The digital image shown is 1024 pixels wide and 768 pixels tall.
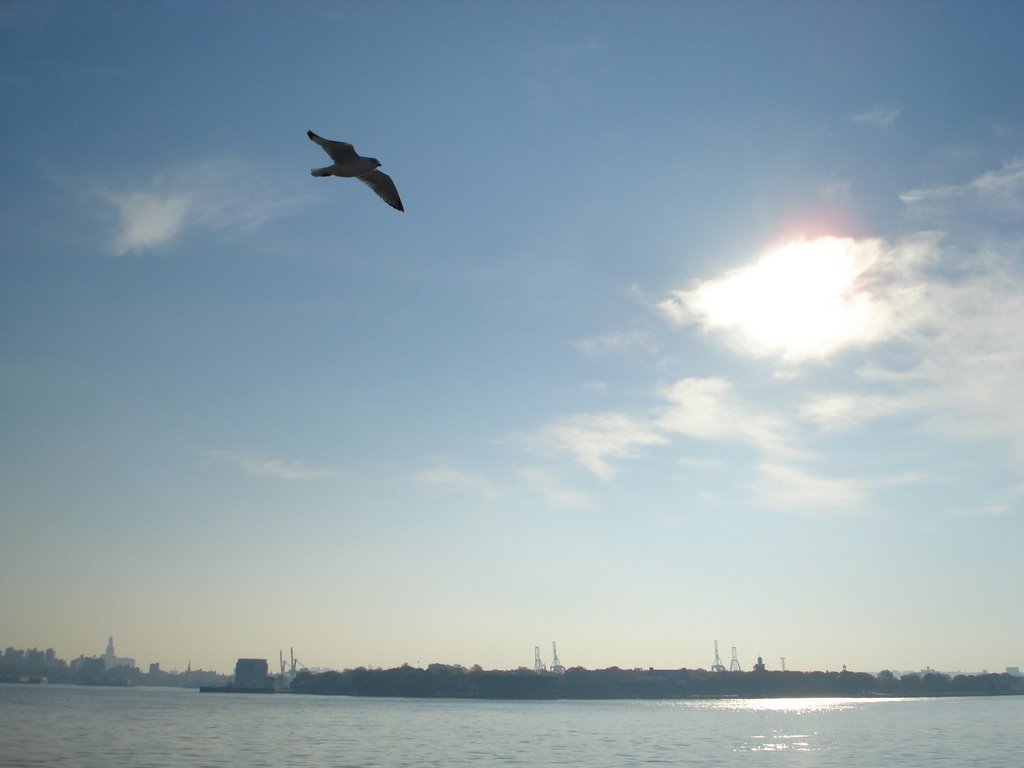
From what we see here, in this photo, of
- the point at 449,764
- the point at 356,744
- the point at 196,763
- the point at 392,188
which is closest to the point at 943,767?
the point at 449,764

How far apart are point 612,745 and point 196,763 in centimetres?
3965

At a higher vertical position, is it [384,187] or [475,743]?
[384,187]

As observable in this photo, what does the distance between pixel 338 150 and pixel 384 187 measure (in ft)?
6.30

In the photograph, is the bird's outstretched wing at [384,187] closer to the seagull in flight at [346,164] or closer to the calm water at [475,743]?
the seagull in flight at [346,164]

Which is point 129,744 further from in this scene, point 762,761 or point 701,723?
point 701,723

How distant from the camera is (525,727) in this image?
355ft

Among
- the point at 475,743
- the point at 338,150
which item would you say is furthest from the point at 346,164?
the point at 475,743

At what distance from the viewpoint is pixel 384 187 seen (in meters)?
22.1

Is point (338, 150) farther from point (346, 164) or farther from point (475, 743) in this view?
point (475, 743)

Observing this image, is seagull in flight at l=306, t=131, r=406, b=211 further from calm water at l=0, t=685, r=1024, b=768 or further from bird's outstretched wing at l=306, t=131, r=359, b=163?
calm water at l=0, t=685, r=1024, b=768

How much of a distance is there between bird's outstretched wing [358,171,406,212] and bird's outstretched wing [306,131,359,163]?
1.22m

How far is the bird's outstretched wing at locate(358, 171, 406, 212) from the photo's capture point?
2201 centimetres

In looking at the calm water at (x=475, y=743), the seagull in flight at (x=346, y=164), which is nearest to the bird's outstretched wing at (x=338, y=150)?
the seagull in flight at (x=346, y=164)

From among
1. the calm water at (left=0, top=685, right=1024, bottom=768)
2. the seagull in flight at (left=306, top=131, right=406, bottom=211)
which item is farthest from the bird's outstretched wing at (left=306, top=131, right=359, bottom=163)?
the calm water at (left=0, top=685, right=1024, bottom=768)
